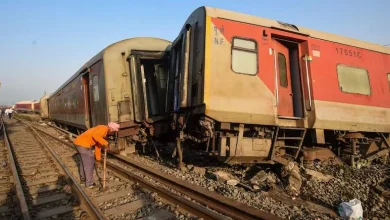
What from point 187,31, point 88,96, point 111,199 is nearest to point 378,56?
point 187,31

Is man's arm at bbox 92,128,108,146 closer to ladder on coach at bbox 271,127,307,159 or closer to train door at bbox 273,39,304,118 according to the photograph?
ladder on coach at bbox 271,127,307,159

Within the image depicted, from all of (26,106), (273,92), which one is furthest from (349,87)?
(26,106)

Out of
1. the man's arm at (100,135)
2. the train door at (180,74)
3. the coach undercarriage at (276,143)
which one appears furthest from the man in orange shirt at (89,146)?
the coach undercarriage at (276,143)

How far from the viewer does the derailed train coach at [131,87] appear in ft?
29.3

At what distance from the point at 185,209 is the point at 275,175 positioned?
9.65ft

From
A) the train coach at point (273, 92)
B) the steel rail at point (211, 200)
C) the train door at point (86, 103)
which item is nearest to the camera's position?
the steel rail at point (211, 200)

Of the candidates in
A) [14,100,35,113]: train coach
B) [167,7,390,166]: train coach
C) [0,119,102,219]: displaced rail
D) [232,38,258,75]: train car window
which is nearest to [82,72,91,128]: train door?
[0,119,102,219]: displaced rail

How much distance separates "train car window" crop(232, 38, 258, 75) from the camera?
20.7ft

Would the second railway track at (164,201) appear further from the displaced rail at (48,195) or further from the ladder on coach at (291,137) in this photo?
the ladder on coach at (291,137)

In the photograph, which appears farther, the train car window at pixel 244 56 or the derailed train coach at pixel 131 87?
the derailed train coach at pixel 131 87

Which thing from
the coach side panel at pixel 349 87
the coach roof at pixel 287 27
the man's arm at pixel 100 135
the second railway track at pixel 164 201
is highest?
the coach roof at pixel 287 27

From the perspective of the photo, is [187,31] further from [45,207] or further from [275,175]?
[45,207]

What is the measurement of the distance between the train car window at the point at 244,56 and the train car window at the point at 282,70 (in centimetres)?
95

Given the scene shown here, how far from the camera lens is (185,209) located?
4.61 meters
